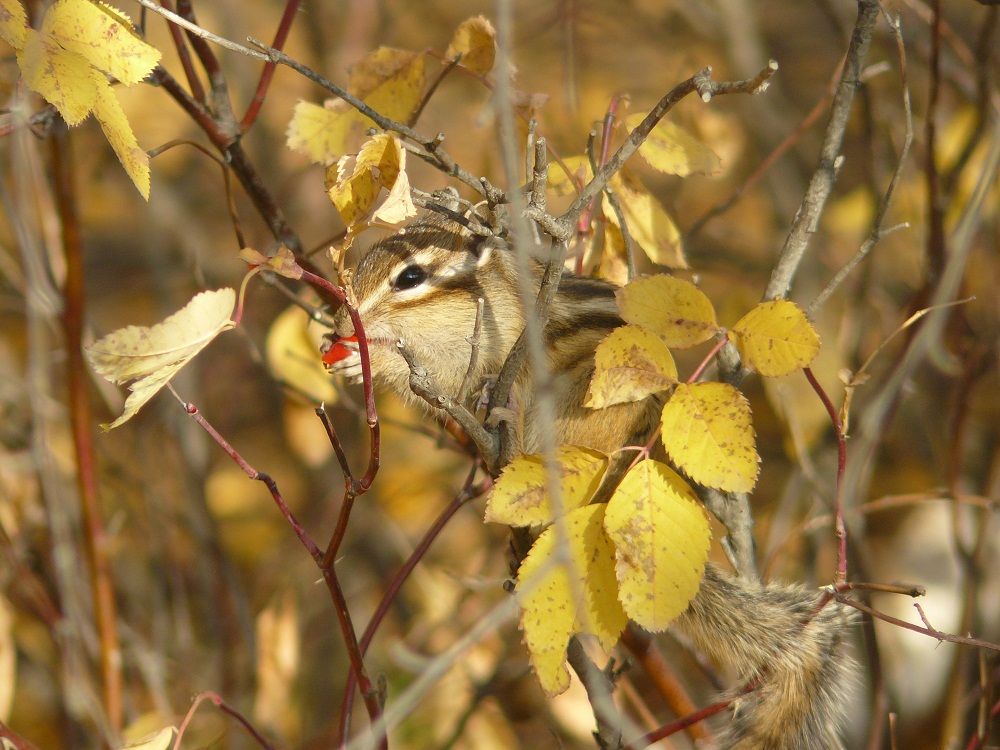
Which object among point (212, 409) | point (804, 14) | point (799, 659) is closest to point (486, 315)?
point (799, 659)

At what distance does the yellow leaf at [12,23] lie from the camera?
33.5 inches

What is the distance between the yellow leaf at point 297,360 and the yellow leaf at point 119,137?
30.5 inches

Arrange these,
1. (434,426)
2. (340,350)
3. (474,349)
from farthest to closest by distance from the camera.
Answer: (434,426) < (340,350) < (474,349)

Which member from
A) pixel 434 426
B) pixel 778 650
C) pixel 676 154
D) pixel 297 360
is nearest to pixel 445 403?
pixel 676 154

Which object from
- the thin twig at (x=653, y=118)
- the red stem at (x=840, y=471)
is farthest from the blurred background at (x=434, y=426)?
the thin twig at (x=653, y=118)

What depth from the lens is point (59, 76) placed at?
0.86 metres


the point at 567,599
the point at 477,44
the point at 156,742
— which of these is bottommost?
the point at 156,742

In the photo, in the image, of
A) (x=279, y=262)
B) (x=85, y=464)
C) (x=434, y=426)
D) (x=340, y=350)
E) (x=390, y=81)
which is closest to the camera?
(x=279, y=262)

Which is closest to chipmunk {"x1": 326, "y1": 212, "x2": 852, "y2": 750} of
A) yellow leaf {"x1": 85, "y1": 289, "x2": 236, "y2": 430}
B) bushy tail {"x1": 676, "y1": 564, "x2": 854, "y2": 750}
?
bushy tail {"x1": 676, "y1": 564, "x2": 854, "y2": 750}

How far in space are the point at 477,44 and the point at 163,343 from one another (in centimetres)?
55

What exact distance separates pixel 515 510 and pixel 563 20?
1909mm

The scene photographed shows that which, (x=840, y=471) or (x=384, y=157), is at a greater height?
(x=384, y=157)

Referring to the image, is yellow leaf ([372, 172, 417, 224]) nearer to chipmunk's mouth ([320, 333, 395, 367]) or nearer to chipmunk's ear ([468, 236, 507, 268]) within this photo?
chipmunk's mouth ([320, 333, 395, 367])

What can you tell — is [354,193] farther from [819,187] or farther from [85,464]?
[85,464]
